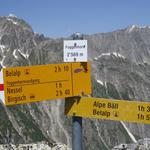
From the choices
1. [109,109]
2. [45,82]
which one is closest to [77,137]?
[109,109]

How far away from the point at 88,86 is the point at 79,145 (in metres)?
1.46

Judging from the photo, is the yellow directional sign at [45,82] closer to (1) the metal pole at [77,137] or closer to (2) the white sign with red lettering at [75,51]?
(2) the white sign with red lettering at [75,51]

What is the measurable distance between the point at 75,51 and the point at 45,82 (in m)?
1.01

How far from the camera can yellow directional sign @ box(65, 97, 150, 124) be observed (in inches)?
462

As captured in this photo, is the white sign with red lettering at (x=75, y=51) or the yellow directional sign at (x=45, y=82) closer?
the yellow directional sign at (x=45, y=82)

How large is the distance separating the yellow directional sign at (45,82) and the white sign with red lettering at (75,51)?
15 cm

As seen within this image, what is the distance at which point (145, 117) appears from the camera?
11703 millimetres

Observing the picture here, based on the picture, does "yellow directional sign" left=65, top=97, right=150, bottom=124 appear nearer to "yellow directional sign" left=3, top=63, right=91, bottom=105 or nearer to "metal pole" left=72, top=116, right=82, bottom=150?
"yellow directional sign" left=3, top=63, right=91, bottom=105

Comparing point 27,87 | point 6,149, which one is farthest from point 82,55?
point 6,149

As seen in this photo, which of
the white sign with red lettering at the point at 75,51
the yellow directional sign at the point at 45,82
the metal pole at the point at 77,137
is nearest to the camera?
the yellow directional sign at the point at 45,82

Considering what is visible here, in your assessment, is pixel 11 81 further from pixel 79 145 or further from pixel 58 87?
pixel 79 145

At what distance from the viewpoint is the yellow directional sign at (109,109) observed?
11727 mm

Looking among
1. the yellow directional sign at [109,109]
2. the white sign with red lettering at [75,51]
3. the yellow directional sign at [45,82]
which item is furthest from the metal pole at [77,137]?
the white sign with red lettering at [75,51]

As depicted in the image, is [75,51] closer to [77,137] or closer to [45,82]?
[45,82]
